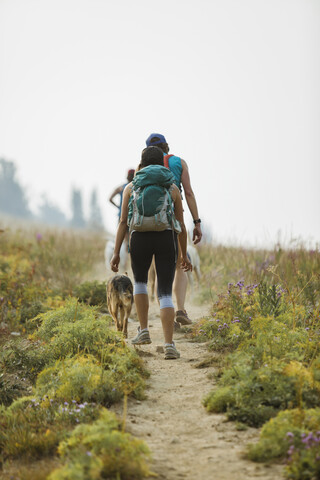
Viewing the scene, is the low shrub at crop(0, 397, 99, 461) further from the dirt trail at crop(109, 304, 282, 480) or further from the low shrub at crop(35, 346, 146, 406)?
the dirt trail at crop(109, 304, 282, 480)

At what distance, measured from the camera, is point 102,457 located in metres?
3.19

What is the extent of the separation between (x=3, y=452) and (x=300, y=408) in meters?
2.08

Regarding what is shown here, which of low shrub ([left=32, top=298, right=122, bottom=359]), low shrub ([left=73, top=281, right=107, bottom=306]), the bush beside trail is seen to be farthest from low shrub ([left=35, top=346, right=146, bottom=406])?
low shrub ([left=73, top=281, right=107, bottom=306])

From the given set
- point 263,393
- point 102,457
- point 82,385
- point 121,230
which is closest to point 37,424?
point 82,385

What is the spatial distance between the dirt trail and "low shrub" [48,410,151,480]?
192mm

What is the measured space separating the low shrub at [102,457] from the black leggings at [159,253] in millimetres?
2336

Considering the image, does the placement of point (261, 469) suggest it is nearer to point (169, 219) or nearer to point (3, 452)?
point (3, 452)

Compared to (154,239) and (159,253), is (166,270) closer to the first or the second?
(159,253)

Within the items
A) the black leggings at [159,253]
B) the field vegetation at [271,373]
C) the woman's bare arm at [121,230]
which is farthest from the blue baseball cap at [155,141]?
the field vegetation at [271,373]

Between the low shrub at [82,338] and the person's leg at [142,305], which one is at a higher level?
the person's leg at [142,305]

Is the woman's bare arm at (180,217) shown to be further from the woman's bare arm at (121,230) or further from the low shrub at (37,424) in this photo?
the low shrub at (37,424)

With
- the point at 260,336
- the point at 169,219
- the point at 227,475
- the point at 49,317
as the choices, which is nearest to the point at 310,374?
the point at 260,336

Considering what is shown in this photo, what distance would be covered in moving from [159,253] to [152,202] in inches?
21.0

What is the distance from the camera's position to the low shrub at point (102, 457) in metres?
3.04
